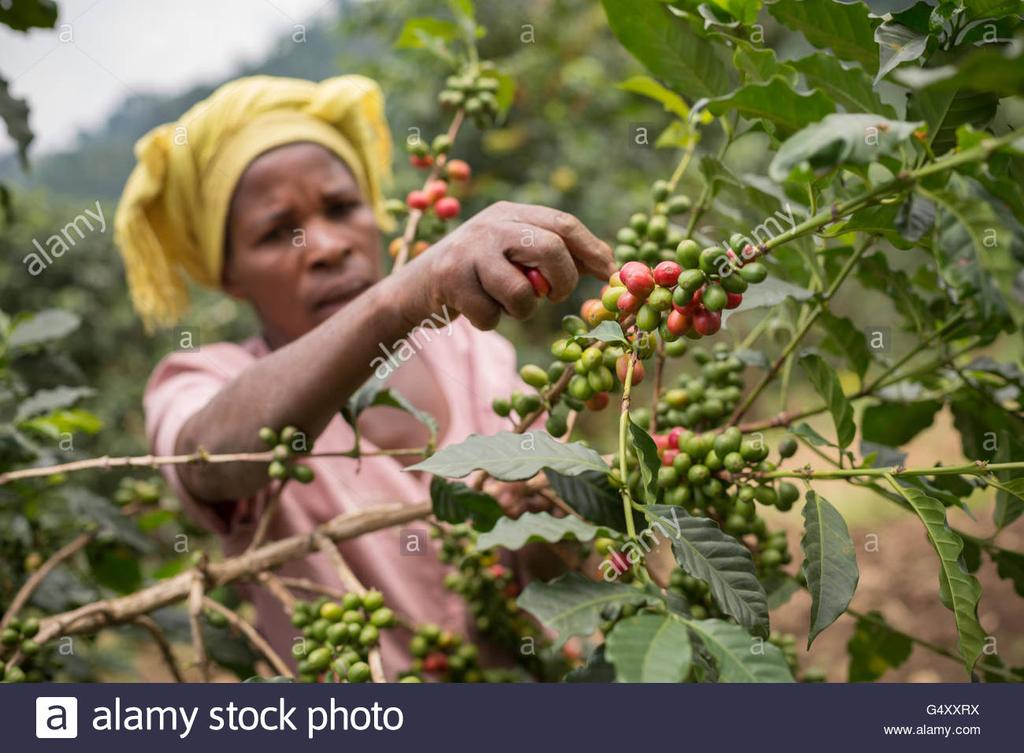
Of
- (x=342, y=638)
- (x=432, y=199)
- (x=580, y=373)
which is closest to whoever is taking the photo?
(x=580, y=373)

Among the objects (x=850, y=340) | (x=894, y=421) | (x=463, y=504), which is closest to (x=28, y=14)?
(x=463, y=504)

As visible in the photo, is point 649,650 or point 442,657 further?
point 442,657

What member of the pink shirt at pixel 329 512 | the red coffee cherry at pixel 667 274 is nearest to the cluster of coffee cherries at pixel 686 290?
the red coffee cherry at pixel 667 274

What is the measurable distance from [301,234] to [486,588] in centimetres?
66

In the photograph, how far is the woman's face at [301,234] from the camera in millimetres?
1364

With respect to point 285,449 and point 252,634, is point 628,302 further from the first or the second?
point 252,634

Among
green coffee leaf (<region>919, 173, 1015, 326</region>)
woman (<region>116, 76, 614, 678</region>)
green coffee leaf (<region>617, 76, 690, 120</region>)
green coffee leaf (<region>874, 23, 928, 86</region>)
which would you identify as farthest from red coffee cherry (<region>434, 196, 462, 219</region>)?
green coffee leaf (<region>919, 173, 1015, 326</region>)

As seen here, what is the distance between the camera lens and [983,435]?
102cm

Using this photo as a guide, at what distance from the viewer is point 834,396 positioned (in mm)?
830

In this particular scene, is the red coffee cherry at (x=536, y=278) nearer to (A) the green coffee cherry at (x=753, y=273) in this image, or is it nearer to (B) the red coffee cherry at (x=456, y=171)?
(A) the green coffee cherry at (x=753, y=273)

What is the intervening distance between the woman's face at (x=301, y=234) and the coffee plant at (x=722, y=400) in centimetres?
22

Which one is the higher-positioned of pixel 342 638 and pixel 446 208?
pixel 446 208

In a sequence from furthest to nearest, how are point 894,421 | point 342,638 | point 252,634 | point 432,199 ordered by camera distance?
1. point 432,199
2. point 894,421
3. point 252,634
4. point 342,638

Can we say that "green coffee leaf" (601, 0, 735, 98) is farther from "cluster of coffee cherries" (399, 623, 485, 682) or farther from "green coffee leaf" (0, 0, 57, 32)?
"cluster of coffee cherries" (399, 623, 485, 682)
